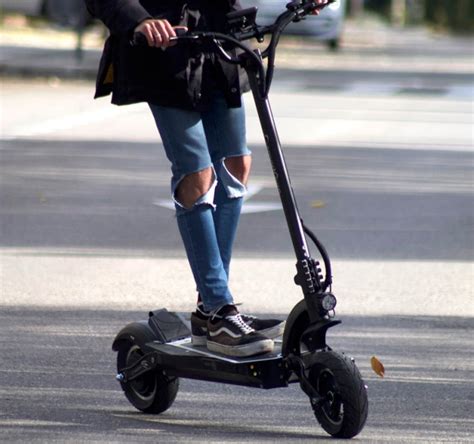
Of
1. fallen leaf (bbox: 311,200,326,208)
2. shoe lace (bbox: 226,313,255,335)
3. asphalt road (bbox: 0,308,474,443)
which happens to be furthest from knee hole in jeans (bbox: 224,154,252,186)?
fallen leaf (bbox: 311,200,326,208)

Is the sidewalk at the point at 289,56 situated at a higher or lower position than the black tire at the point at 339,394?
lower

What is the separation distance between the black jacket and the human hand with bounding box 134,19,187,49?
137 millimetres

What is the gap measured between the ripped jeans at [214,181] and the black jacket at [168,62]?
0.06m

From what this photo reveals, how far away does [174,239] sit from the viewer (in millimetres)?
9125

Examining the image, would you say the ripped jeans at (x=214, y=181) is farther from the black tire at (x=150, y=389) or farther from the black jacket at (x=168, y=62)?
the black tire at (x=150, y=389)

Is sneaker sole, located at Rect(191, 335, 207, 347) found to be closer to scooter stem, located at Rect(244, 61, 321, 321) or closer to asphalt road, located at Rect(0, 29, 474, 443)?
asphalt road, located at Rect(0, 29, 474, 443)

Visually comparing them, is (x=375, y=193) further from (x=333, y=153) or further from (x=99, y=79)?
(x=99, y=79)

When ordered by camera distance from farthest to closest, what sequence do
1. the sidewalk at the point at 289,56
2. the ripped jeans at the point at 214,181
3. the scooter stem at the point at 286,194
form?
the sidewalk at the point at 289,56
the ripped jeans at the point at 214,181
the scooter stem at the point at 286,194

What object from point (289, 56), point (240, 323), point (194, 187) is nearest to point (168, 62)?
point (194, 187)

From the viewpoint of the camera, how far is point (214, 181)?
4980 mm

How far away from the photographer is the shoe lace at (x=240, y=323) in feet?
16.0

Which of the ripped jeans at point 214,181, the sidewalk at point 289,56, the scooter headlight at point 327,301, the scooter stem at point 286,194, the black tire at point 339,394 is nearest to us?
the black tire at point 339,394

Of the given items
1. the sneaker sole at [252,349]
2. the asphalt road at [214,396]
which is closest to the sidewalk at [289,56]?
the asphalt road at [214,396]

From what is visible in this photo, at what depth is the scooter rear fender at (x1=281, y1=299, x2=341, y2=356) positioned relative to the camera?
4.62 m
